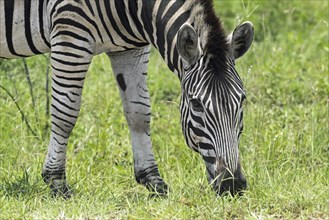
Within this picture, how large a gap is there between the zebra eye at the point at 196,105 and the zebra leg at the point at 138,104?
115 cm

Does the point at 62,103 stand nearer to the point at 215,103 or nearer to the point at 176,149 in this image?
the point at 215,103

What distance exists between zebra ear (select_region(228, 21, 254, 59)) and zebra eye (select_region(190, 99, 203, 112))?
0.46m

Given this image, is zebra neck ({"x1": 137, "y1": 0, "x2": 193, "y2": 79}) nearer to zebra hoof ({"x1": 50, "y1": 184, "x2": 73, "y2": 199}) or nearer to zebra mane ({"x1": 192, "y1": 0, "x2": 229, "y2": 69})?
zebra mane ({"x1": 192, "y1": 0, "x2": 229, "y2": 69})

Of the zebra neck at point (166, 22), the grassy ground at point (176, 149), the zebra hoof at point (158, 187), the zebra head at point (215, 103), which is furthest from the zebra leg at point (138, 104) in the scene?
the zebra head at point (215, 103)

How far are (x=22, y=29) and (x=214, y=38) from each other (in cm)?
183

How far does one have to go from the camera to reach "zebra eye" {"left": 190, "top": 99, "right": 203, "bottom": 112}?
21.6ft

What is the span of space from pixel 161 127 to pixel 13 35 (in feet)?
7.49

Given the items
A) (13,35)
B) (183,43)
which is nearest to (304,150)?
(183,43)

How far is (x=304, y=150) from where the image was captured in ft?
27.1

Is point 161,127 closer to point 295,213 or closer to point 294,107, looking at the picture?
point 294,107

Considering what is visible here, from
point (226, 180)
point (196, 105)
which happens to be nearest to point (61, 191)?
point (196, 105)

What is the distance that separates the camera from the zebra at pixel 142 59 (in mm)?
6496

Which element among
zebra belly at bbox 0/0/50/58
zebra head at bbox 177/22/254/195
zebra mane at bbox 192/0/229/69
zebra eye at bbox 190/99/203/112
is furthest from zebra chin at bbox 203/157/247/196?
zebra belly at bbox 0/0/50/58

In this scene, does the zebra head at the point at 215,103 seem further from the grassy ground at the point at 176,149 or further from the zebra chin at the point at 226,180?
the grassy ground at the point at 176,149
